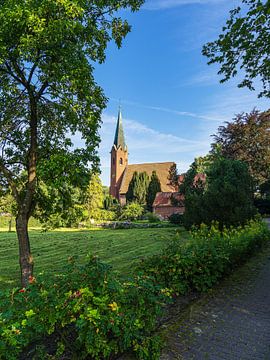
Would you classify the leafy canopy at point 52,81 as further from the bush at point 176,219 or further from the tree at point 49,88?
the bush at point 176,219

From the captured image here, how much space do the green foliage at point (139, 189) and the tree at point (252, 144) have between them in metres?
18.9

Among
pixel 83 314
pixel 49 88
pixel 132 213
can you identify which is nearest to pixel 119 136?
pixel 132 213

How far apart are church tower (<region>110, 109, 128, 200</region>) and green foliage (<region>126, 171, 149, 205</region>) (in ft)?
41.9

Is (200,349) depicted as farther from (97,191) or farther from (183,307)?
(97,191)

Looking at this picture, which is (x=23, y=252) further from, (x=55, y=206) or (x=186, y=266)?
(x=186, y=266)

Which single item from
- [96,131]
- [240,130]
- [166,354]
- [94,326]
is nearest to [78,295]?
[94,326]

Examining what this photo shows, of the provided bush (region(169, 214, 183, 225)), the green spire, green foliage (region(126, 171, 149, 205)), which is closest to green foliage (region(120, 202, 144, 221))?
bush (region(169, 214, 183, 225))

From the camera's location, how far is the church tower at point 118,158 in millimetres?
56319

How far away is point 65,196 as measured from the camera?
5.34m

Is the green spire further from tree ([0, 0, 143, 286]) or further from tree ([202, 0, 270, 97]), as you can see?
tree ([0, 0, 143, 286])

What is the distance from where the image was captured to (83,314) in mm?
2389

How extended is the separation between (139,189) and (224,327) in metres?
38.1

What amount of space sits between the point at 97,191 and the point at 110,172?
3200 cm

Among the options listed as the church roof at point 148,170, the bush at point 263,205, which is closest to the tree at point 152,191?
the church roof at point 148,170
